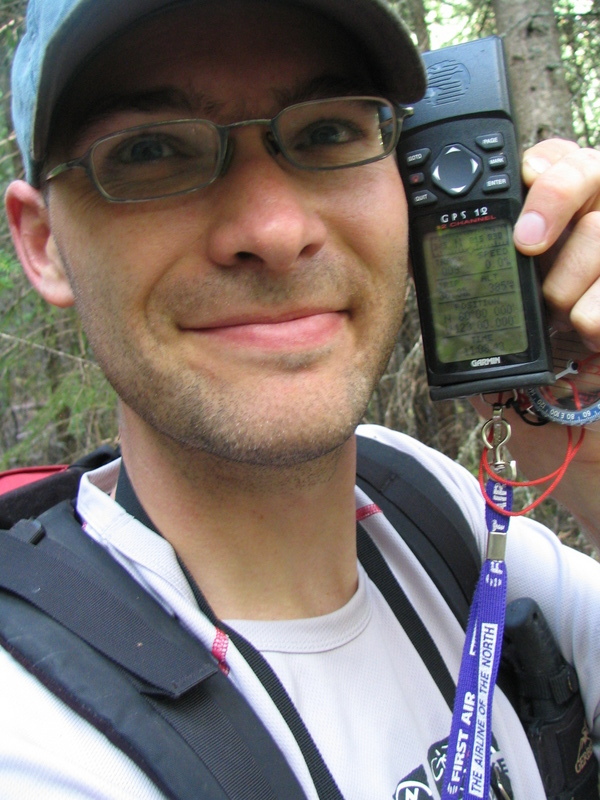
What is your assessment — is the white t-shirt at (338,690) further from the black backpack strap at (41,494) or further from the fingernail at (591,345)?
the fingernail at (591,345)

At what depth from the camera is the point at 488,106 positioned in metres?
1.43

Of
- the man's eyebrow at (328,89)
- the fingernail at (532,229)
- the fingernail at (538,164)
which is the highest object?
the man's eyebrow at (328,89)

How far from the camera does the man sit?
118 cm

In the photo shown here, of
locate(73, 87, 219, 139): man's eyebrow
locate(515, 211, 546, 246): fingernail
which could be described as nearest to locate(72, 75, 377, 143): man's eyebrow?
locate(73, 87, 219, 139): man's eyebrow

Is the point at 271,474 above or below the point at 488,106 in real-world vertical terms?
below

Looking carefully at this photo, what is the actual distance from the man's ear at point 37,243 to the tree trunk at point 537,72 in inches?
90.7

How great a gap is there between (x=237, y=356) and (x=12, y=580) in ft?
1.83

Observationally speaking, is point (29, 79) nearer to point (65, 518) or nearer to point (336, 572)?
point (65, 518)

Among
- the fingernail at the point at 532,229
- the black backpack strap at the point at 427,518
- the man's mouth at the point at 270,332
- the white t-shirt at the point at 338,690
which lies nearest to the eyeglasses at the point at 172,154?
the man's mouth at the point at 270,332

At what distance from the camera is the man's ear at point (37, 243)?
5.00 feet

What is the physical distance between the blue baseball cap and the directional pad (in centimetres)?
14

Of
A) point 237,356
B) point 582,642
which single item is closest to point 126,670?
point 237,356

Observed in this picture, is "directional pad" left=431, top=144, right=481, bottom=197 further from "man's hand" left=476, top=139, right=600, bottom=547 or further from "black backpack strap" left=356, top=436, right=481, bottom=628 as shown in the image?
"black backpack strap" left=356, top=436, right=481, bottom=628

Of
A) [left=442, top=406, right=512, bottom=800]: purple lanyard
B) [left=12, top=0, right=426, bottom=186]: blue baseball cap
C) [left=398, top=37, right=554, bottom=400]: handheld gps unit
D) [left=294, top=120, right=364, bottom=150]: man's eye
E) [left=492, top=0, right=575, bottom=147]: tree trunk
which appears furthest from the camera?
[left=492, top=0, right=575, bottom=147]: tree trunk
